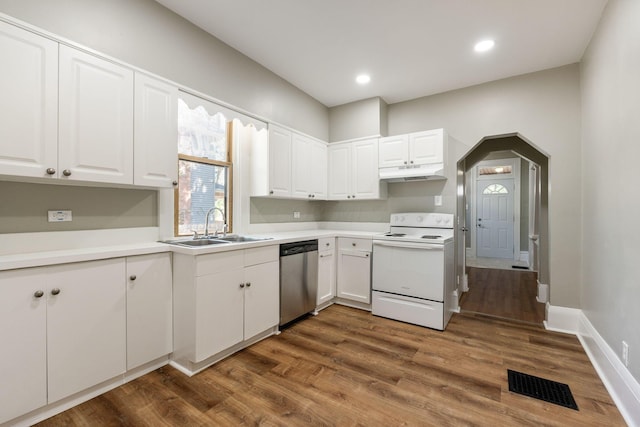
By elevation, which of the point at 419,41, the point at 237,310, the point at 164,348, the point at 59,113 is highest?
the point at 419,41

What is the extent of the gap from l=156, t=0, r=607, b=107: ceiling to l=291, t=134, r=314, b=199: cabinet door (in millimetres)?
786

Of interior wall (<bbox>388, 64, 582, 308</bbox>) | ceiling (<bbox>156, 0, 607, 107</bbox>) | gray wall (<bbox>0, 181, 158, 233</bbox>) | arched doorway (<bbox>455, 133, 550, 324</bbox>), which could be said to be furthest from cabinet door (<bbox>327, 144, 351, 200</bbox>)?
gray wall (<bbox>0, 181, 158, 233</bbox>)

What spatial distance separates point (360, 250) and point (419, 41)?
91.0 inches

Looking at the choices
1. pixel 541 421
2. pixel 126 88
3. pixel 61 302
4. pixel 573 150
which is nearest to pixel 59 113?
pixel 126 88

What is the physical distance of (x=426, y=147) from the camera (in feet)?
11.4

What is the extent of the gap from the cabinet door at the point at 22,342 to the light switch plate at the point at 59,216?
0.43 metres

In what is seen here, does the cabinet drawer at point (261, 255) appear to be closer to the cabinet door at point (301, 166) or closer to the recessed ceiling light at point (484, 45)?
the cabinet door at point (301, 166)

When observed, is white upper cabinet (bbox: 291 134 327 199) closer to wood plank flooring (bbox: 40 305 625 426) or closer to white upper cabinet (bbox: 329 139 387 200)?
white upper cabinet (bbox: 329 139 387 200)

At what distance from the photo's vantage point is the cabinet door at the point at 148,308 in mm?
1978

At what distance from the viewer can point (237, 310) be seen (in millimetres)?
2379

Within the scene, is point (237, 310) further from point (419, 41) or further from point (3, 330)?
point (419, 41)

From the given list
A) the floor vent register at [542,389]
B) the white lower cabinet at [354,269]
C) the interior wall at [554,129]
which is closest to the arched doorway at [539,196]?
the interior wall at [554,129]

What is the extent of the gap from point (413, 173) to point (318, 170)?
130 centimetres

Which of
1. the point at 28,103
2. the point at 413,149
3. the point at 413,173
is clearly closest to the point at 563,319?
the point at 413,173
